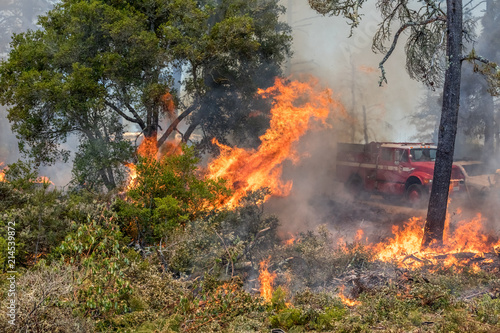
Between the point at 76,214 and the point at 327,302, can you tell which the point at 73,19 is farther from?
the point at 327,302

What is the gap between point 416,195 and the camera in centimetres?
1455

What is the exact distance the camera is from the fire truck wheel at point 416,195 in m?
14.3

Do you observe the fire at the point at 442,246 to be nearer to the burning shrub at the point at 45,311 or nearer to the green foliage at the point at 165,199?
the green foliage at the point at 165,199

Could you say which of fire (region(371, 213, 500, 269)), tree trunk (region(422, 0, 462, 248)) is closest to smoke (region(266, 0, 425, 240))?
fire (region(371, 213, 500, 269))

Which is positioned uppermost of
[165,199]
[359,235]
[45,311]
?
[165,199]

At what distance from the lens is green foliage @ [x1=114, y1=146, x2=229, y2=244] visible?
9938 mm

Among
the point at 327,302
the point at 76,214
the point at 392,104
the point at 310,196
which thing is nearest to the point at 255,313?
the point at 327,302

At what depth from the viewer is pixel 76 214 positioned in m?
9.32

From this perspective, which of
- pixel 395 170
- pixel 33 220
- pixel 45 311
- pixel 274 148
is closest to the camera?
pixel 45 311

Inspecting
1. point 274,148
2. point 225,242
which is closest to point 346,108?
point 274,148

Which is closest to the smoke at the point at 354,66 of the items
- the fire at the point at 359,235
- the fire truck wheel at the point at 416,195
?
the fire truck wheel at the point at 416,195

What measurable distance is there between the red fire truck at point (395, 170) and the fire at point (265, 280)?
7.70 m

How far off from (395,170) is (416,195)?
3.83 ft

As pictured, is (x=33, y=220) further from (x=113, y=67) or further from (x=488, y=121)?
(x=488, y=121)
